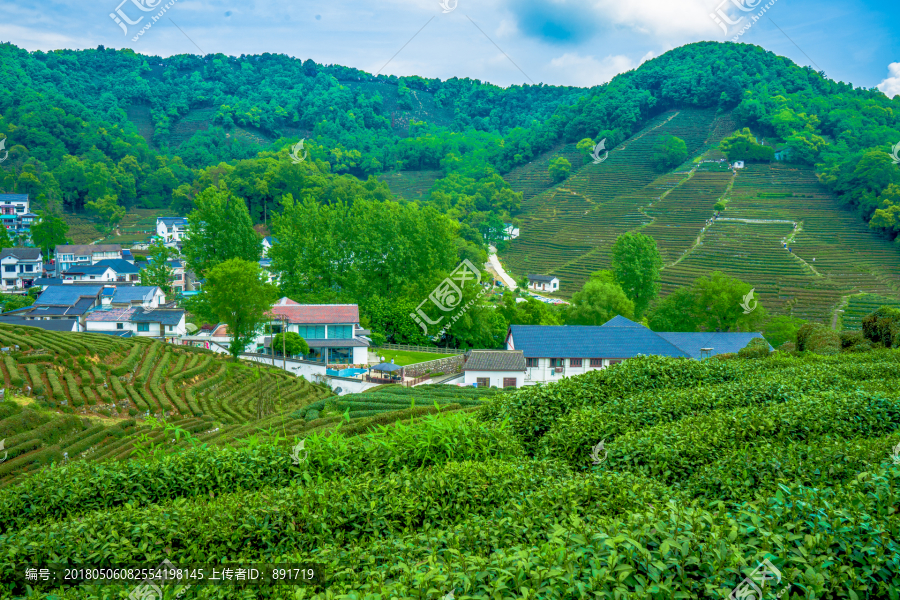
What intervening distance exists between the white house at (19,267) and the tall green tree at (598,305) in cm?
4709

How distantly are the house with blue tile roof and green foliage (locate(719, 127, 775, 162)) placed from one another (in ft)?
137

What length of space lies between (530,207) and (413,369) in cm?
4522

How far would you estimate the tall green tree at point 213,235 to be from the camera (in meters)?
36.5

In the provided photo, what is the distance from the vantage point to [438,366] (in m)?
27.2

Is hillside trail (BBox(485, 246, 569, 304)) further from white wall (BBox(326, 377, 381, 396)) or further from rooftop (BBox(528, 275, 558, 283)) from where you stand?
white wall (BBox(326, 377, 381, 396))

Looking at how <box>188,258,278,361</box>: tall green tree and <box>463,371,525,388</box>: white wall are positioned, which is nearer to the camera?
<box>463,371,525,388</box>: white wall

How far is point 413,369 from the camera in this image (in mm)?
25859

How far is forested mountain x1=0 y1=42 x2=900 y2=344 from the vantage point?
53062mm

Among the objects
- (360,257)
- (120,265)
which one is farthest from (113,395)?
(120,265)

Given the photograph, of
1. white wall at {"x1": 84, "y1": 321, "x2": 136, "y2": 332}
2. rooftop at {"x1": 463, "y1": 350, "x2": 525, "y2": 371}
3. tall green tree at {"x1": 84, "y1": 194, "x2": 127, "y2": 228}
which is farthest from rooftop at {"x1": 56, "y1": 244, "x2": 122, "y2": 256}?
rooftop at {"x1": 463, "y1": 350, "x2": 525, "y2": 371}

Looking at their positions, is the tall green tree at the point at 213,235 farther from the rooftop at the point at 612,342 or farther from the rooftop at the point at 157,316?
the rooftop at the point at 612,342

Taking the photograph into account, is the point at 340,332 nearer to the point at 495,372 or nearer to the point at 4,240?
the point at 495,372

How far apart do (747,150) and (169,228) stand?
214 ft

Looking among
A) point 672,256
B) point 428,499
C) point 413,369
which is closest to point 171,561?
point 428,499
